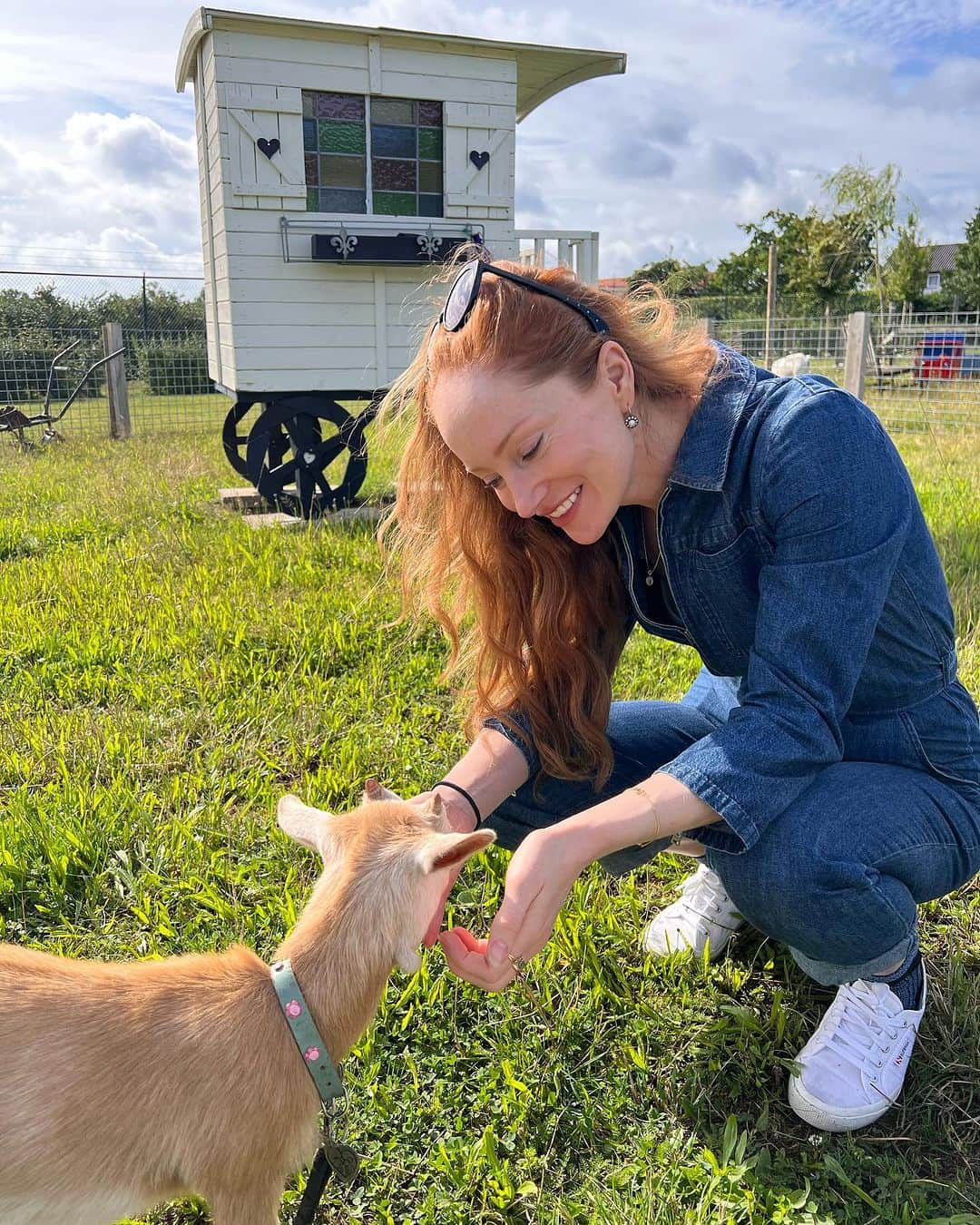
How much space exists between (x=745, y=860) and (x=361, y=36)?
7053 millimetres

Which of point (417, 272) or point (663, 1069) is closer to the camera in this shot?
point (663, 1069)

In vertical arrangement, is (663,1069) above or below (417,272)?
below

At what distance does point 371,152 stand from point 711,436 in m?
6.27

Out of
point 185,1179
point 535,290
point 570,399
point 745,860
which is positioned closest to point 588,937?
point 745,860

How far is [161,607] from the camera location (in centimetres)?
486

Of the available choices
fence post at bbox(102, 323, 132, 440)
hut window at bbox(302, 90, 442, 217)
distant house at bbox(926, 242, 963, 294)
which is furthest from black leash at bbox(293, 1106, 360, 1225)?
distant house at bbox(926, 242, 963, 294)

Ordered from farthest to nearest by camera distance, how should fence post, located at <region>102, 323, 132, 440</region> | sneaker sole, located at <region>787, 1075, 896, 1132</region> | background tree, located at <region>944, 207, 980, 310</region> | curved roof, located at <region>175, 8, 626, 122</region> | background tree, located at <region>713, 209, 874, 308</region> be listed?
background tree, located at <region>944, 207, 980, 310</region>
background tree, located at <region>713, 209, 874, 308</region>
fence post, located at <region>102, 323, 132, 440</region>
curved roof, located at <region>175, 8, 626, 122</region>
sneaker sole, located at <region>787, 1075, 896, 1132</region>

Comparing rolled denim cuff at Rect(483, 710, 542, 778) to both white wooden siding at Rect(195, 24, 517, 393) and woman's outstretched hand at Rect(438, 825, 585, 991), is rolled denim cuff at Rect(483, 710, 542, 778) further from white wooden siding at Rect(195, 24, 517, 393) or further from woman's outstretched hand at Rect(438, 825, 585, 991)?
white wooden siding at Rect(195, 24, 517, 393)

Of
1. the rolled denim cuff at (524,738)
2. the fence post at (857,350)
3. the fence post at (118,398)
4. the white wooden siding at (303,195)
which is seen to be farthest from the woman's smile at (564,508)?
the fence post at (118,398)

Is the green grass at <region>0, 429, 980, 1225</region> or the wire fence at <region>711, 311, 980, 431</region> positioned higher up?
the wire fence at <region>711, 311, 980, 431</region>

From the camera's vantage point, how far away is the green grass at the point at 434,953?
1.92 metres

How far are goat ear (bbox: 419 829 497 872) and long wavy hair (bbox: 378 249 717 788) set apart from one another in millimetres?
859

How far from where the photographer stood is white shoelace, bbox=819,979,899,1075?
2066mm

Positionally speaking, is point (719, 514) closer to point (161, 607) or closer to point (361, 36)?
point (161, 607)
